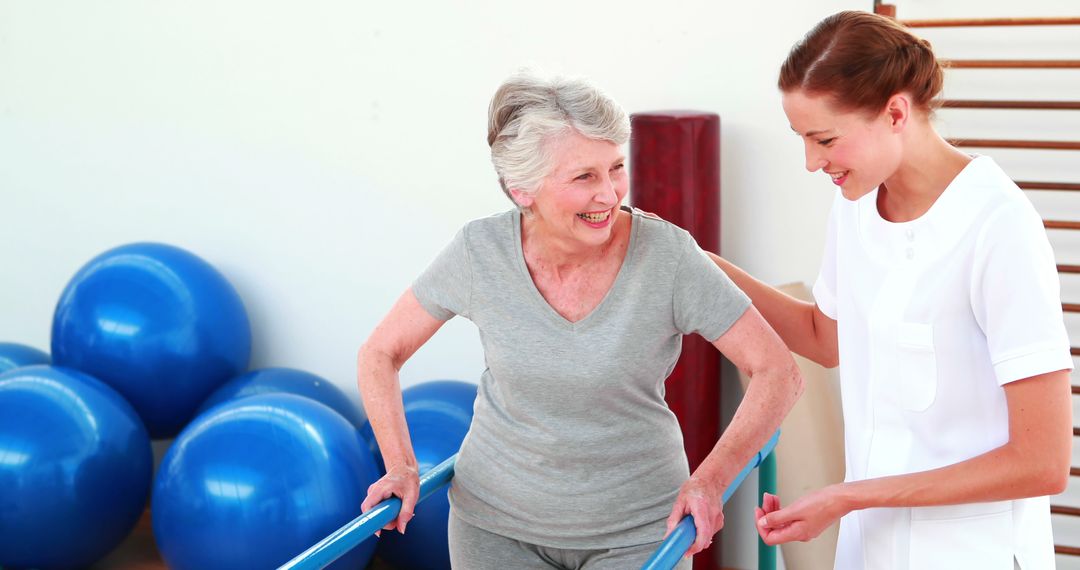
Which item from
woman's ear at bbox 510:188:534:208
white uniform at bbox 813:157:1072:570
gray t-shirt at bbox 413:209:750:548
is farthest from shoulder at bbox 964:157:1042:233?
woman's ear at bbox 510:188:534:208

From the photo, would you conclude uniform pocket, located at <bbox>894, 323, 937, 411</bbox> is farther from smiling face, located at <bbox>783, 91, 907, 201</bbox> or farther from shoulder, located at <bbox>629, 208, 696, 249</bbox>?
shoulder, located at <bbox>629, 208, 696, 249</bbox>

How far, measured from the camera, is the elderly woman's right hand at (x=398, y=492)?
1.80 m

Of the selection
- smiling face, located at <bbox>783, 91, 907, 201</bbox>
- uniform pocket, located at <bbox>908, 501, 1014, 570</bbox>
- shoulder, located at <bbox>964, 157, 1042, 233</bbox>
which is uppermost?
smiling face, located at <bbox>783, 91, 907, 201</bbox>

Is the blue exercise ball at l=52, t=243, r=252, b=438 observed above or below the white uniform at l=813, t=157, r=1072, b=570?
below

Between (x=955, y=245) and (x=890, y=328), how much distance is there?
0.15m

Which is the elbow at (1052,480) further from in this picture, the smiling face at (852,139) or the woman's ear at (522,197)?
the woman's ear at (522,197)

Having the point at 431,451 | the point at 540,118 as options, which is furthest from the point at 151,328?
the point at 540,118

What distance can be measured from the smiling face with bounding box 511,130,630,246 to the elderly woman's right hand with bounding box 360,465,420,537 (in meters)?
0.48

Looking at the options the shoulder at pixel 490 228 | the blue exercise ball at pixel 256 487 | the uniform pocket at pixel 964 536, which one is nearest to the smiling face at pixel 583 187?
the shoulder at pixel 490 228

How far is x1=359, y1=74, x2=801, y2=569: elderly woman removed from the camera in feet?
5.68

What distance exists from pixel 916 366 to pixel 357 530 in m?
0.83

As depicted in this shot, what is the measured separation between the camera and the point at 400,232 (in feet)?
11.7

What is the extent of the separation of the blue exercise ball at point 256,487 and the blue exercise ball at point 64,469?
0.79 ft

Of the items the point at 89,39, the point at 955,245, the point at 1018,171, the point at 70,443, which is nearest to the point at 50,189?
the point at 89,39
